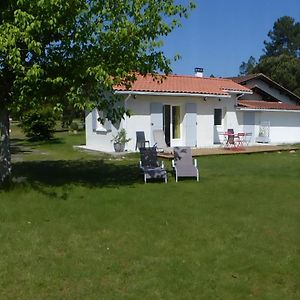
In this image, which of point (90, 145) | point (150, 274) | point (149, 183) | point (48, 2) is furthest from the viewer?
point (90, 145)

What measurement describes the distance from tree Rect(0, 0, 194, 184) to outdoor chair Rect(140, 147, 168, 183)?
110 inches

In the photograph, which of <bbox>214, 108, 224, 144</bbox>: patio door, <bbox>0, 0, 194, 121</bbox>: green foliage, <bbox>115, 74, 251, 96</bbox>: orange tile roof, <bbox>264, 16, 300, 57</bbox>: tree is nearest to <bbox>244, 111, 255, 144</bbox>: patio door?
<bbox>115, 74, 251, 96</bbox>: orange tile roof

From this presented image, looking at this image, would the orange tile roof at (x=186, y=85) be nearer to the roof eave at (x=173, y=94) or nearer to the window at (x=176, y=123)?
the roof eave at (x=173, y=94)

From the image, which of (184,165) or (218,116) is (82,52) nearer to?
(184,165)

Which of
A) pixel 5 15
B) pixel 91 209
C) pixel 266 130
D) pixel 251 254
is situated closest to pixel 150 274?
pixel 251 254

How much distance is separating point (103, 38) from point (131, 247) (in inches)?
191

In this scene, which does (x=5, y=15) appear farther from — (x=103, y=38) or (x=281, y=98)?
(x=281, y=98)

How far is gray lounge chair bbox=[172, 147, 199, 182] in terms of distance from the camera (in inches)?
468

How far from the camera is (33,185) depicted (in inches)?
419

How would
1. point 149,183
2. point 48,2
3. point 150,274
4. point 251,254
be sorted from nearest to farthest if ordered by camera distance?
point 150,274 < point 251,254 < point 48,2 < point 149,183

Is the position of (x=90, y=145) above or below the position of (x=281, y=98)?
below

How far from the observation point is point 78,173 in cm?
1316

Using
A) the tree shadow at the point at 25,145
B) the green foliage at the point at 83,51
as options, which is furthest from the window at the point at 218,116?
the green foliage at the point at 83,51

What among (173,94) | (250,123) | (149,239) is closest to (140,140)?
(173,94)
